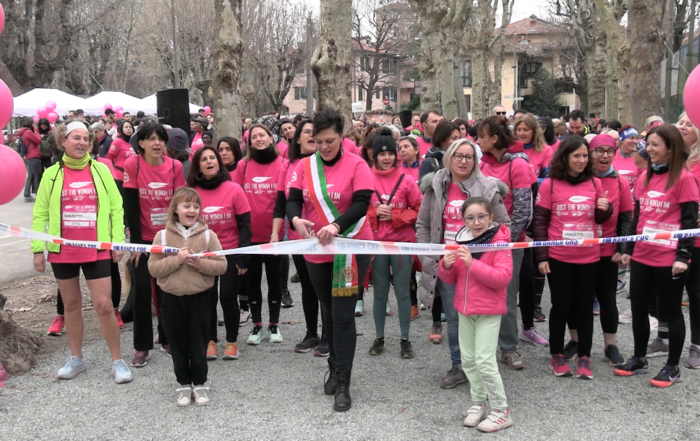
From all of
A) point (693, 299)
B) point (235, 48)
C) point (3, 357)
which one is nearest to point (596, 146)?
point (693, 299)

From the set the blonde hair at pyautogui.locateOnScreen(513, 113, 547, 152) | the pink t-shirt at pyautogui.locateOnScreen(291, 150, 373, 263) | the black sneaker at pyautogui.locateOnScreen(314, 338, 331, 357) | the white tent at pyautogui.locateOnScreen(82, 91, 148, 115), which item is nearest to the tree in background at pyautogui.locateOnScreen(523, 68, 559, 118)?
the white tent at pyautogui.locateOnScreen(82, 91, 148, 115)

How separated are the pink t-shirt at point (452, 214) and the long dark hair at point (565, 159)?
0.83 meters

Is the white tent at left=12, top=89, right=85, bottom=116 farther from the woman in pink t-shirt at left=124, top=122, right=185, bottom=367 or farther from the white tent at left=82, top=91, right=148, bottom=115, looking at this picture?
the woman in pink t-shirt at left=124, top=122, right=185, bottom=367

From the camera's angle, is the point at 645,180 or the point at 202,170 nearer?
the point at 645,180

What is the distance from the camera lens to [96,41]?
166 feet

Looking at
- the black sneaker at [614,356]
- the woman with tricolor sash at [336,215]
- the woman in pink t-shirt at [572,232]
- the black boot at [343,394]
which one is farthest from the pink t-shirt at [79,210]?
the black sneaker at [614,356]

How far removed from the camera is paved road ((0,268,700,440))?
14.1ft

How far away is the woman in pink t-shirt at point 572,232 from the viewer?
506cm

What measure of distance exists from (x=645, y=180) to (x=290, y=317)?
393 cm

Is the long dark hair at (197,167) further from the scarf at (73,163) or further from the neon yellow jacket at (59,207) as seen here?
the scarf at (73,163)

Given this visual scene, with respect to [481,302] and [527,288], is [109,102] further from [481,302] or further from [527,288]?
[481,302]

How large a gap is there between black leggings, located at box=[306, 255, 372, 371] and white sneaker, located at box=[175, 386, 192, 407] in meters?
1.12

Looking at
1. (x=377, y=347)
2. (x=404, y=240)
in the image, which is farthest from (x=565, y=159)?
(x=377, y=347)

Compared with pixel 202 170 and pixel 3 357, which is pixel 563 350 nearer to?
pixel 202 170
